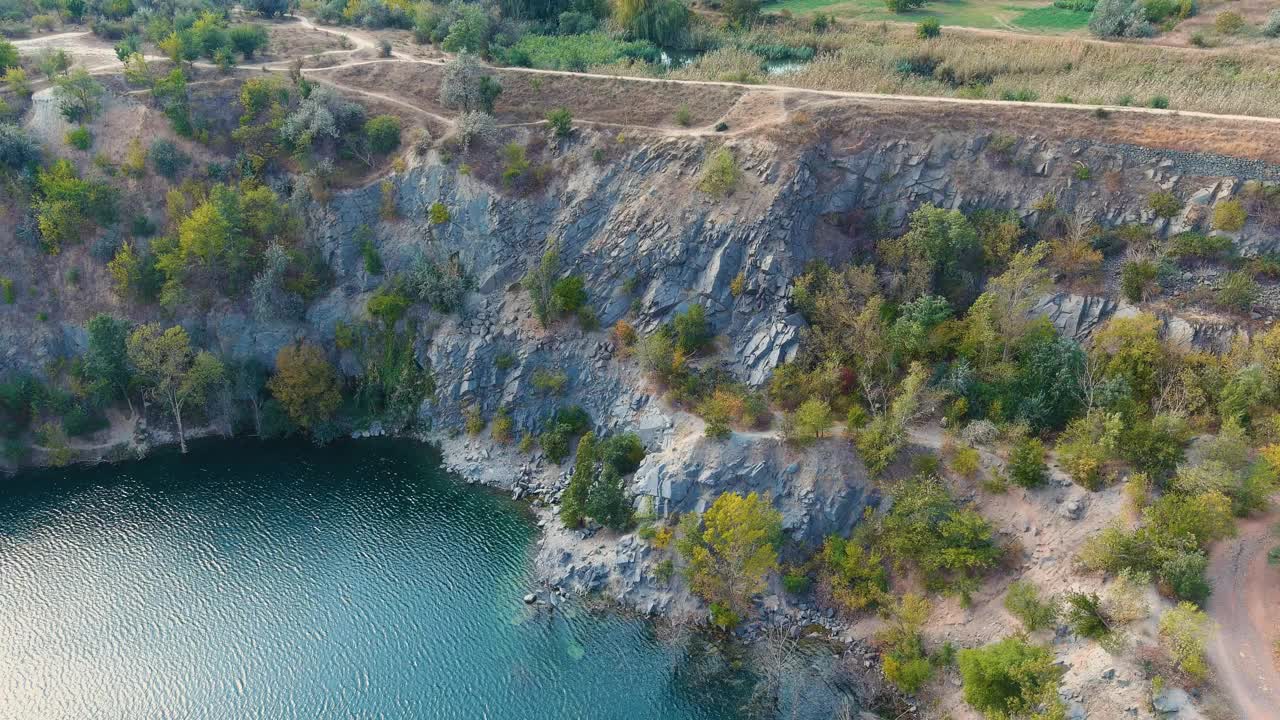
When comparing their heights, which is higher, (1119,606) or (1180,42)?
(1180,42)

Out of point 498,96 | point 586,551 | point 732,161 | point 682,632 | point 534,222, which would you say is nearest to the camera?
point 682,632

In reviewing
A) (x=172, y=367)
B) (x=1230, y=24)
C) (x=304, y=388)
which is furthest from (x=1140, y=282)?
(x=172, y=367)

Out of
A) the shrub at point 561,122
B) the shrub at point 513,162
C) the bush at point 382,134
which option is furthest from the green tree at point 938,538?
the bush at point 382,134

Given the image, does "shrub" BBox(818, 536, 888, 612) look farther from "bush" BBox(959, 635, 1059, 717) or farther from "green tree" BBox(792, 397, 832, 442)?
"bush" BBox(959, 635, 1059, 717)

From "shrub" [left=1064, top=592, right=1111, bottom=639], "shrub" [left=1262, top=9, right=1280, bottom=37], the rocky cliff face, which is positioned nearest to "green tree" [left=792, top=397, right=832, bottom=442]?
the rocky cliff face

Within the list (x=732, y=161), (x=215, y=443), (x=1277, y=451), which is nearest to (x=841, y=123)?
(x=732, y=161)

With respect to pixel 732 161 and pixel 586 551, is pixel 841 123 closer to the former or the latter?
pixel 732 161

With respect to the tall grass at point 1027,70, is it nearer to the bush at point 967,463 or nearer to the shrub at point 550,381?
the shrub at point 550,381
